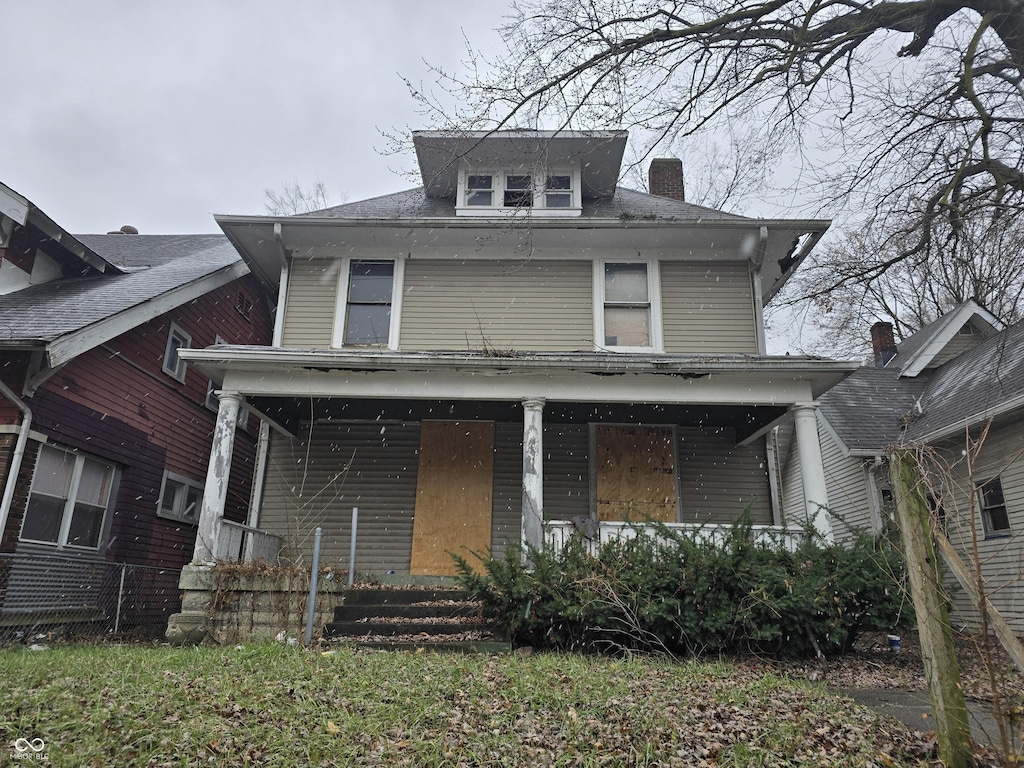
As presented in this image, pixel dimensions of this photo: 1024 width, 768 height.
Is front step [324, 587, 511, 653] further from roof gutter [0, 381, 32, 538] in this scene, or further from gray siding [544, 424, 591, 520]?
roof gutter [0, 381, 32, 538]

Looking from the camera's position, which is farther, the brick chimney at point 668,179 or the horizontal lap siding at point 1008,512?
the brick chimney at point 668,179

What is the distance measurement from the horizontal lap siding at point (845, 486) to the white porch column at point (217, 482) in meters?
9.91

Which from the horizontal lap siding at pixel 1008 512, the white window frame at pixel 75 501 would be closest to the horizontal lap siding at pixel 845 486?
the horizontal lap siding at pixel 1008 512

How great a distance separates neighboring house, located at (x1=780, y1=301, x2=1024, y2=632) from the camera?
9648 millimetres

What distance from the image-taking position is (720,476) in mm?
10172

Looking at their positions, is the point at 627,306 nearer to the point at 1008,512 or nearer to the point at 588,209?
the point at 588,209

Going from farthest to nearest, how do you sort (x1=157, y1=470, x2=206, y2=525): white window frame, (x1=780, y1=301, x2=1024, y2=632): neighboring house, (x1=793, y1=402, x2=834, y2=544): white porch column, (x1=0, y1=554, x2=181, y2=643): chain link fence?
(x1=157, y1=470, x2=206, y2=525): white window frame
(x1=780, y1=301, x2=1024, y2=632): neighboring house
(x1=0, y1=554, x2=181, y2=643): chain link fence
(x1=793, y1=402, x2=834, y2=544): white porch column

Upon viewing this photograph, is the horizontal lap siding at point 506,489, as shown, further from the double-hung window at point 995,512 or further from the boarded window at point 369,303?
the double-hung window at point 995,512

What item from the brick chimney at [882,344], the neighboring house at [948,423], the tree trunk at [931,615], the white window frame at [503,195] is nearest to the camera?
the tree trunk at [931,615]

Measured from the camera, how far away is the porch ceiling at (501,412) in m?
9.67

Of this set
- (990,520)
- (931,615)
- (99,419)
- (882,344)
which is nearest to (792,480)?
(882,344)

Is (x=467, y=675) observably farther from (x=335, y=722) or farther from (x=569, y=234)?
(x=569, y=234)

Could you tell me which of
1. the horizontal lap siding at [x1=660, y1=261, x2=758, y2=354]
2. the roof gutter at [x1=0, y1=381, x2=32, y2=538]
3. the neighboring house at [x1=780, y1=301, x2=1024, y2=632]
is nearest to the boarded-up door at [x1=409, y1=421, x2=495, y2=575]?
the horizontal lap siding at [x1=660, y1=261, x2=758, y2=354]

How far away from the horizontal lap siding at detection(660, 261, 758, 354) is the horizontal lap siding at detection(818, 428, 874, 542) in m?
3.89
